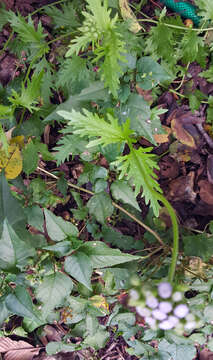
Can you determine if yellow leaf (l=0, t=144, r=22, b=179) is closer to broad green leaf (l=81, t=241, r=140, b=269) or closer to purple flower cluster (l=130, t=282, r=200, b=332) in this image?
broad green leaf (l=81, t=241, r=140, b=269)

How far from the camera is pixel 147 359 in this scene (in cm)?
190

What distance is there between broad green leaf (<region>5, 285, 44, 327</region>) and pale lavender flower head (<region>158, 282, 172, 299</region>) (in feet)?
1.57

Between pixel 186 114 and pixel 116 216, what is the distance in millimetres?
795

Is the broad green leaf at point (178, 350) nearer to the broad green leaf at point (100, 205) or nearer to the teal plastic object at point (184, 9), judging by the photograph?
the broad green leaf at point (100, 205)

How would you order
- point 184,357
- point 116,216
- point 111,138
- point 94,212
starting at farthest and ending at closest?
1. point 116,216
2. point 184,357
3. point 94,212
4. point 111,138

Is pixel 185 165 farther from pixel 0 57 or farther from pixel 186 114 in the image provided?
pixel 0 57

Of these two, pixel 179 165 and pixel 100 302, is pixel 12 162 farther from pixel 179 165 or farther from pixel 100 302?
pixel 179 165

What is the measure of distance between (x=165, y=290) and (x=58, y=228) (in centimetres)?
49

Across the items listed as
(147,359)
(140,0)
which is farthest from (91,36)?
(147,359)

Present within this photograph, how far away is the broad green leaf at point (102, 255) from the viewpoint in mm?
1363

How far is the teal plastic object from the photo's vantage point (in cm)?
216

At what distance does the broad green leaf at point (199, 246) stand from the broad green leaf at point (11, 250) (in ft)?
2.67

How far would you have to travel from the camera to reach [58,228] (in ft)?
4.58

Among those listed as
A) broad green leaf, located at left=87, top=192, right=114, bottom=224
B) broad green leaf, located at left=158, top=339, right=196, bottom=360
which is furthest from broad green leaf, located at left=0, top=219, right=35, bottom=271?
broad green leaf, located at left=158, top=339, right=196, bottom=360
